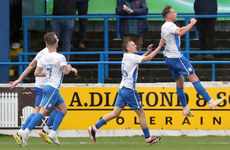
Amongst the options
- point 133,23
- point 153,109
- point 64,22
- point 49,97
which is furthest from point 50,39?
point 64,22

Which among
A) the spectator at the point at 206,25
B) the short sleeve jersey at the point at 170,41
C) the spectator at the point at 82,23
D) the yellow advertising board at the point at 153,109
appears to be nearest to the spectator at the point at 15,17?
the spectator at the point at 82,23

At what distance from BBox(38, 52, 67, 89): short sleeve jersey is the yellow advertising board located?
2.41 m

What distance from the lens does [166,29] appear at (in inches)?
496

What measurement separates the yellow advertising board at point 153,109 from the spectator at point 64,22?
1135 millimetres

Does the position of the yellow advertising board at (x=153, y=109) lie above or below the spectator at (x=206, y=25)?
below

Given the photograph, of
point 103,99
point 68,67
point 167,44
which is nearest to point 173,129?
point 103,99

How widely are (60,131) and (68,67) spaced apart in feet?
9.54

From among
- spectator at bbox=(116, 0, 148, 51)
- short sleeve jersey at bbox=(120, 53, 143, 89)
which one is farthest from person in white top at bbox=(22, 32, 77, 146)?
spectator at bbox=(116, 0, 148, 51)

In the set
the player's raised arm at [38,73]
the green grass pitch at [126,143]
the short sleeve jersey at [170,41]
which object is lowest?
the green grass pitch at [126,143]

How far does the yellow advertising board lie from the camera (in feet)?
47.2

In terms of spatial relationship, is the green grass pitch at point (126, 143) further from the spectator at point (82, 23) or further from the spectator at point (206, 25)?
the spectator at point (82, 23)

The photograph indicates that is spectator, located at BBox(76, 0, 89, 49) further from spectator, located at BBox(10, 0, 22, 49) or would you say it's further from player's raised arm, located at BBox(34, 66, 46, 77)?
player's raised arm, located at BBox(34, 66, 46, 77)

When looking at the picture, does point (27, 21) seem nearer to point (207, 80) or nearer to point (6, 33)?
point (6, 33)

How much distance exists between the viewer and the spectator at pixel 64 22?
50.5 feet
